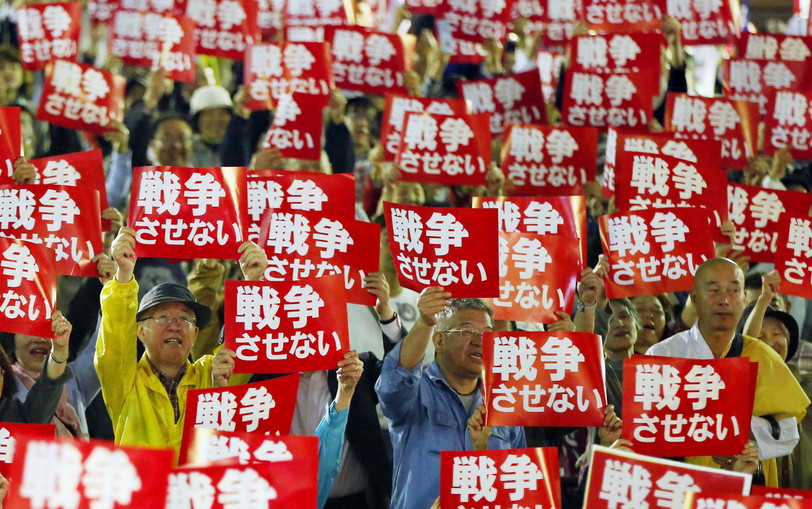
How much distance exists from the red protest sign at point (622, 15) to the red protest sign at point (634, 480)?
576 cm

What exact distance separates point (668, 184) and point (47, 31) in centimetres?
458

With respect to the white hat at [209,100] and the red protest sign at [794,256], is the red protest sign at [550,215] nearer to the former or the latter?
the red protest sign at [794,256]

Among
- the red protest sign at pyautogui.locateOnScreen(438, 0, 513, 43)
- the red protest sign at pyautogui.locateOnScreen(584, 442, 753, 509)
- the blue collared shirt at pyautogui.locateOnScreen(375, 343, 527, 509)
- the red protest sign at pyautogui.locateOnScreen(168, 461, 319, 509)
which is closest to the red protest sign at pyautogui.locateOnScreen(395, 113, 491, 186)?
the red protest sign at pyautogui.locateOnScreen(438, 0, 513, 43)

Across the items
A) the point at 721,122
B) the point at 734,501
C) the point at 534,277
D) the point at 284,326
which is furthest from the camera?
the point at 721,122

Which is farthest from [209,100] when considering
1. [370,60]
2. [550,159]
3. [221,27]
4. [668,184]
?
[668,184]

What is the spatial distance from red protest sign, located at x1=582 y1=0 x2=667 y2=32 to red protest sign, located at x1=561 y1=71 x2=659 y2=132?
1352mm

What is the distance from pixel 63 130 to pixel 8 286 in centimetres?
321

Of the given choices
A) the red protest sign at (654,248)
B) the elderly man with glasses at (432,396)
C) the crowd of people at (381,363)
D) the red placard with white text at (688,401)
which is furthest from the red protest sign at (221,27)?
the red placard with white text at (688,401)

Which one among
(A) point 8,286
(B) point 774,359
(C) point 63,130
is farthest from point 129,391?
(C) point 63,130

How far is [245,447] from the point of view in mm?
3904

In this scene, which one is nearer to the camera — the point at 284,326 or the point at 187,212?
the point at 284,326

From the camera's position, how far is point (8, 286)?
15.1 feet

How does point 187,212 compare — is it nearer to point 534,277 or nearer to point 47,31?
point 534,277

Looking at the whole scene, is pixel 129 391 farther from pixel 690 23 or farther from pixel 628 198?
pixel 690 23
